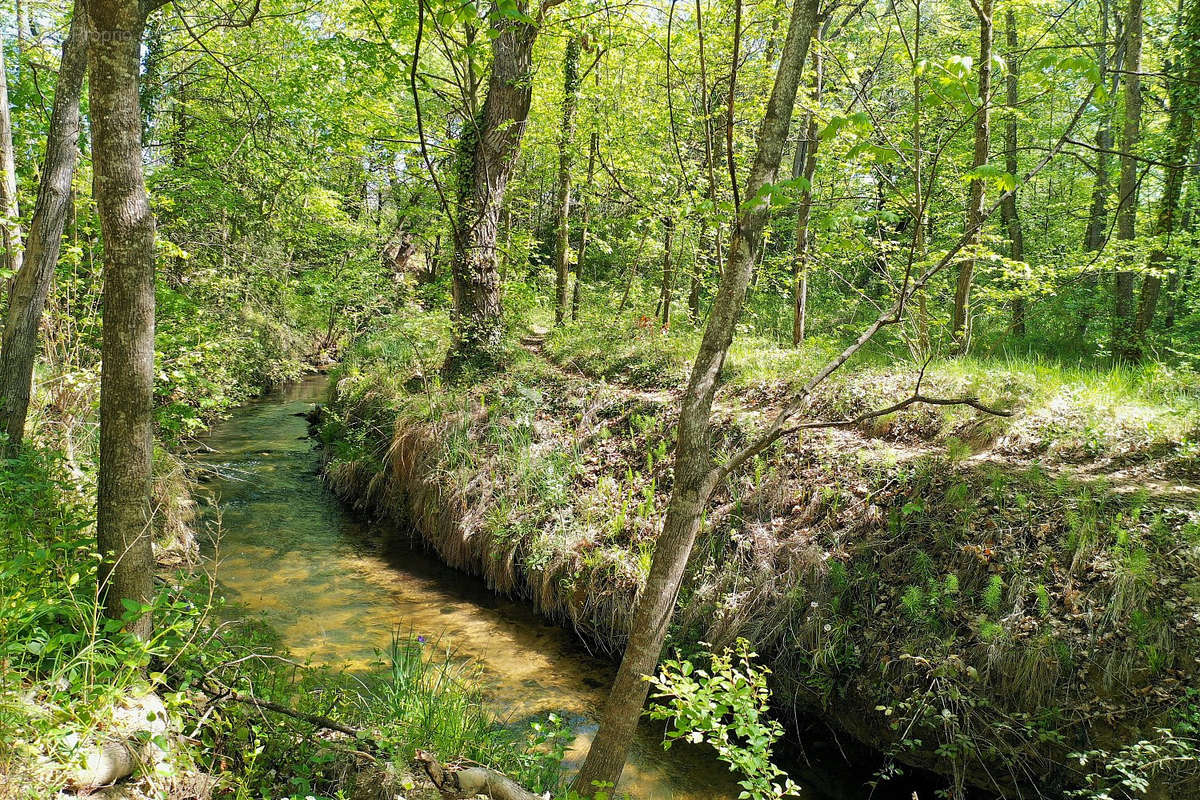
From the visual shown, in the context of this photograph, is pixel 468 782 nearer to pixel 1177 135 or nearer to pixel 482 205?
pixel 482 205

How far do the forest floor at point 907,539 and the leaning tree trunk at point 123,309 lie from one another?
11.8 ft

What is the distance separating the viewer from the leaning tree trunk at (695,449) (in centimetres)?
245

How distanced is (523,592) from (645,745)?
2.16 m

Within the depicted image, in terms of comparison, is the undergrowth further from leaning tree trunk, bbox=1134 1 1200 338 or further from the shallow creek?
leaning tree trunk, bbox=1134 1 1200 338

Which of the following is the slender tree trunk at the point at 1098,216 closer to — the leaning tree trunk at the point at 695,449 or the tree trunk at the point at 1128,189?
the tree trunk at the point at 1128,189

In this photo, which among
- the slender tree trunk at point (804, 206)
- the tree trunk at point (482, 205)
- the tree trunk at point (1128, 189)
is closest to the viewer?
the slender tree trunk at point (804, 206)

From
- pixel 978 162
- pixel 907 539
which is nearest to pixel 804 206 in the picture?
pixel 978 162

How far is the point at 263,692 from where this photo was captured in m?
3.16

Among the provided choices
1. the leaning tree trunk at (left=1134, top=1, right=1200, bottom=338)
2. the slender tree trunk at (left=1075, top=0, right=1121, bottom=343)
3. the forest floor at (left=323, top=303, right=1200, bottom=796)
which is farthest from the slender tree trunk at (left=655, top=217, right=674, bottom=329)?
the slender tree trunk at (left=1075, top=0, right=1121, bottom=343)

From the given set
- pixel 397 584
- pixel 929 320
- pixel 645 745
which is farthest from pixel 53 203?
Result: pixel 929 320

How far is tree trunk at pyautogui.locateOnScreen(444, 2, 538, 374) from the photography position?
26.7 feet

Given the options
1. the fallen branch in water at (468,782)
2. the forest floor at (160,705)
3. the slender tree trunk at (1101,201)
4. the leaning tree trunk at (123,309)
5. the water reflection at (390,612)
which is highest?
the slender tree trunk at (1101,201)

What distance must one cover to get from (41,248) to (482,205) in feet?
14.7

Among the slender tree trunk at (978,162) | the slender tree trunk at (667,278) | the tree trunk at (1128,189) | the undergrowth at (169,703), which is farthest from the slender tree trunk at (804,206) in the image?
the undergrowth at (169,703)
